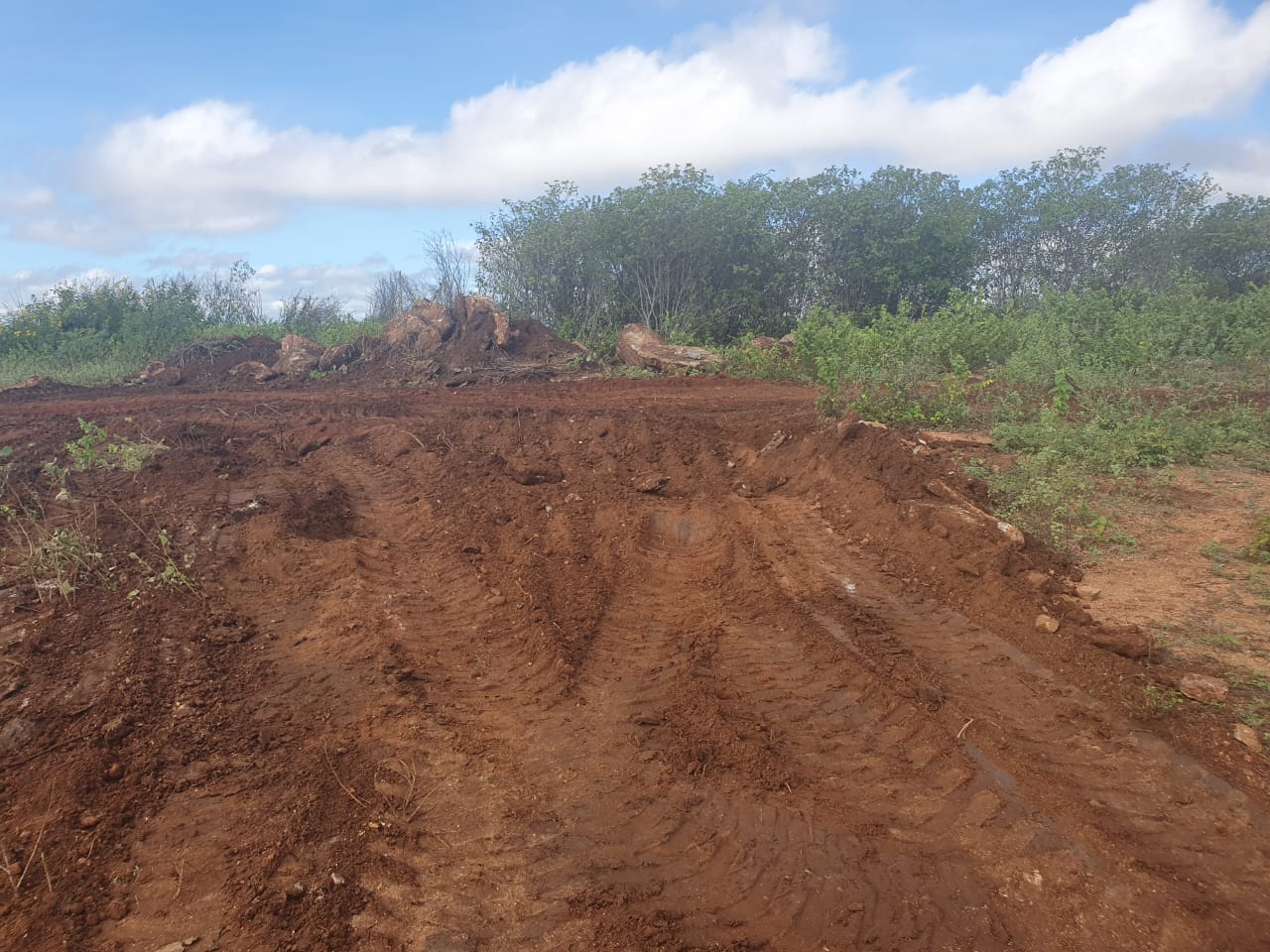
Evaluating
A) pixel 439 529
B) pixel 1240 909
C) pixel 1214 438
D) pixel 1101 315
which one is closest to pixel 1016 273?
pixel 1101 315

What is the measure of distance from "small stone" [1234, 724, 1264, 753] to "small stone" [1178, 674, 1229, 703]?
235 mm

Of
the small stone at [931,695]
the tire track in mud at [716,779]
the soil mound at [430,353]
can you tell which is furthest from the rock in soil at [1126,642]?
the soil mound at [430,353]

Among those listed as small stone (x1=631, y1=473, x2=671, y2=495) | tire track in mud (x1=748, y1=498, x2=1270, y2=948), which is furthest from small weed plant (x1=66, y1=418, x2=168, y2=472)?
tire track in mud (x1=748, y1=498, x2=1270, y2=948)

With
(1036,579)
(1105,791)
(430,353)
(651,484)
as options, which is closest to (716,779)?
(1105,791)

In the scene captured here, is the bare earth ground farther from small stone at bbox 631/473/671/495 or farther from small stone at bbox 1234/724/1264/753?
small stone at bbox 631/473/671/495

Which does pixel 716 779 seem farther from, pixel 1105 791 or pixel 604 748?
pixel 1105 791

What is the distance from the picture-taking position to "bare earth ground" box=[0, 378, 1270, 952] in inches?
107

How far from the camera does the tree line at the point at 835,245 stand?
21453 mm

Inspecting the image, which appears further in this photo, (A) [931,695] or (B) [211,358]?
(B) [211,358]

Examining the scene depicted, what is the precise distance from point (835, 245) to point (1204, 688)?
2124cm

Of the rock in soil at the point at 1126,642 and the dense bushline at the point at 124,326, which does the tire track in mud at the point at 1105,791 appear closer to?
the rock in soil at the point at 1126,642

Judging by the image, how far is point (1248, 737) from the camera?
359cm

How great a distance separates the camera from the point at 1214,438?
822 cm

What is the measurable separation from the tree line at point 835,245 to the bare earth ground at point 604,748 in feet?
52.0
